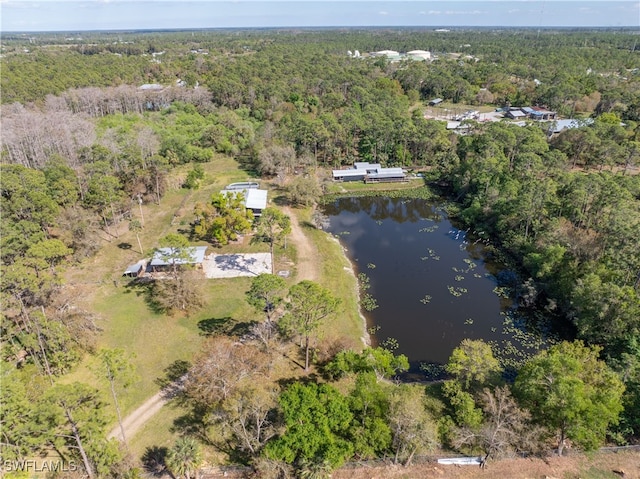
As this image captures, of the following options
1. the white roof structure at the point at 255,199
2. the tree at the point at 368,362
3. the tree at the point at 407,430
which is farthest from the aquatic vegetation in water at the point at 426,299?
the white roof structure at the point at 255,199

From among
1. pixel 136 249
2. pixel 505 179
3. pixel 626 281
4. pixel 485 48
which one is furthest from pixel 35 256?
pixel 485 48

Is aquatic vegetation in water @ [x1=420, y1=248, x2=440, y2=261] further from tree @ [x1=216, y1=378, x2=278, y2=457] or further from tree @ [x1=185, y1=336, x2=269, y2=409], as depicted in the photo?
tree @ [x1=216, y1=378, x2=278, y2=457]

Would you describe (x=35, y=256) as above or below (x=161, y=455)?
above

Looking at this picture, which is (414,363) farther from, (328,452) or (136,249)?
(136,249)

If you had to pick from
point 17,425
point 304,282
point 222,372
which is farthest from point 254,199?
point 17,425

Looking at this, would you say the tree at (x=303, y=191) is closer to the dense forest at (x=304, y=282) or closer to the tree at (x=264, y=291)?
the dense forest at (x=304, y=282)

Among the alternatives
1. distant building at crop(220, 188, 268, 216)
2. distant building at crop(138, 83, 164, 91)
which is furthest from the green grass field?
distant building at crop(138, 83, 164, 91)

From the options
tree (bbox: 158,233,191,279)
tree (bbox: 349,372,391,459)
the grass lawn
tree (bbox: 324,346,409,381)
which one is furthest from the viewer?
tree (bbox: 158,233,191,279)

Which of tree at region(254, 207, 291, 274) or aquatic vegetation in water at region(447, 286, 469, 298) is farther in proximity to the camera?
tree at region(254, 207, 291, 274)
